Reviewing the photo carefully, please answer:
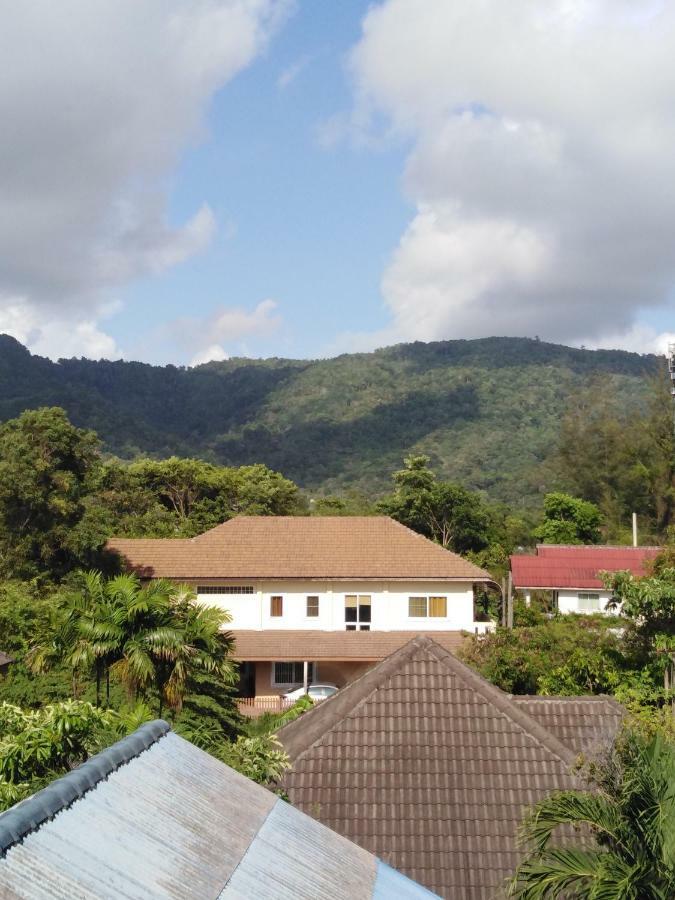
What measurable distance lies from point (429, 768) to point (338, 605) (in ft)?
77.9

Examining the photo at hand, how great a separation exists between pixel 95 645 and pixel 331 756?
5.12 metres

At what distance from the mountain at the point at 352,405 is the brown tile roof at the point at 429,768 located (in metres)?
77.2

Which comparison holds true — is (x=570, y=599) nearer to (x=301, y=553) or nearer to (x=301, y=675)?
(x=301, y=553)

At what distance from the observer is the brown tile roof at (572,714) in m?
14.7

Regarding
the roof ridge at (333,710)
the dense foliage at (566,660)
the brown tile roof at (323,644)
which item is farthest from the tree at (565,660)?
the roof ridge at (333,710)

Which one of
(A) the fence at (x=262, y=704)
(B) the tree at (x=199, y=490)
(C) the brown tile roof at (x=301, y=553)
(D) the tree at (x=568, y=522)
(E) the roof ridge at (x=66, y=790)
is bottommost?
(A) the fence at (x=262, y=704)

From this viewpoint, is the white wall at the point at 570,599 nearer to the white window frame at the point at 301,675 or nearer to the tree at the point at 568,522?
the white window frame at the point at 301,675

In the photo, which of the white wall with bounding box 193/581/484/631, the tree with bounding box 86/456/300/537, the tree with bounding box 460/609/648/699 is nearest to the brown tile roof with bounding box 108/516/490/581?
the white wall with bounding box 193/581/484/631

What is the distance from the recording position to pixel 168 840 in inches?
209

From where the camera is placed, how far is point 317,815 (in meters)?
A: 12.5

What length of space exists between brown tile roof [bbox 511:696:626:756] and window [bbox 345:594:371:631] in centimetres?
2139

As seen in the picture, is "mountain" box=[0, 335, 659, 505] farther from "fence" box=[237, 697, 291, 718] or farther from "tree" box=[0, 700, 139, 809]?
"tree" box=[0, 700, 139, 809]

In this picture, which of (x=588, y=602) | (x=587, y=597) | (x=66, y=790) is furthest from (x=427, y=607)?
(x=66, y=790)

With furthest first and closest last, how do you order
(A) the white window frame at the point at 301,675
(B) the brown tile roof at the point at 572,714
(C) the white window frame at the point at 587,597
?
(C) the white window frame at the point at 587,597, (A) the white window frame at the point at 301,675, (B) the brown tile roof at the point at 572,714
